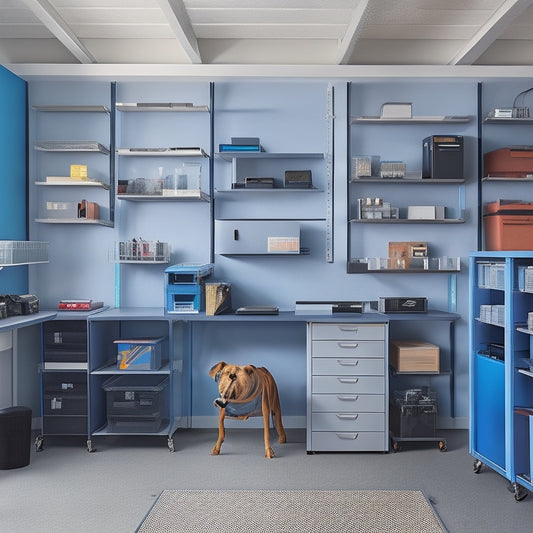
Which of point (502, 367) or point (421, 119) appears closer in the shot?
point (502, 367)

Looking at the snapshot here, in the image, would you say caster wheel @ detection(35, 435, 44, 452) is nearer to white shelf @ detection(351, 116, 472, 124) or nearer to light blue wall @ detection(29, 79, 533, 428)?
light blue wall @ detection(29, 79, 533, 428)

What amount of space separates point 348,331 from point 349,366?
0.82 ft

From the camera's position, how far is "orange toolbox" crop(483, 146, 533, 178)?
477cm

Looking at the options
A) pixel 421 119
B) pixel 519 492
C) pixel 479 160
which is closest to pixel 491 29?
pixel 421 119

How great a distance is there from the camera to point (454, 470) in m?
4.00

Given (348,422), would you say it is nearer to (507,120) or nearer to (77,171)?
(507,120)

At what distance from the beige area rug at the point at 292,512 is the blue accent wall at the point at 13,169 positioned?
2.27 meters

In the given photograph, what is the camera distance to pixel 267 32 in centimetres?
495

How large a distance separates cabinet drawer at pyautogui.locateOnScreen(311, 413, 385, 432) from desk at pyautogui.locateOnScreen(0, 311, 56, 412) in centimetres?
207

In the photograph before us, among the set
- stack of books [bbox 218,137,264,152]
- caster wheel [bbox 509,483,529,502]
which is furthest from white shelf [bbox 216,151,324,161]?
caster wheel [bbox 509,483,529,502]

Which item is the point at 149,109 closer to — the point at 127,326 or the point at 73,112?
the point at 73,112

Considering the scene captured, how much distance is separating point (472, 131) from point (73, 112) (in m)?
3.29

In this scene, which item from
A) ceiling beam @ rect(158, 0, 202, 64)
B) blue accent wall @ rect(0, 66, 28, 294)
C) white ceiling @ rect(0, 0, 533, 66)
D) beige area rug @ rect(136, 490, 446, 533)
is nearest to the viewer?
beige area rug @ rect(136, 490, 446, 533)

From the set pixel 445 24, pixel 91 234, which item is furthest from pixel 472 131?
pixel 91 234
